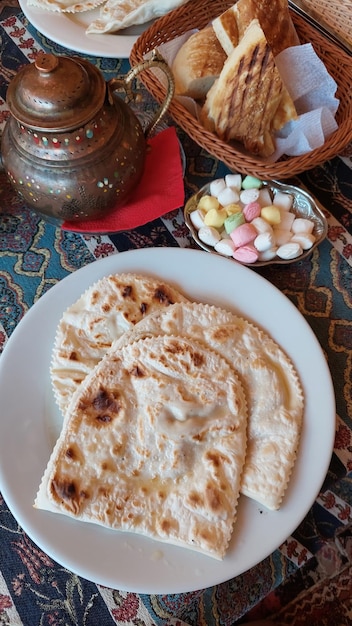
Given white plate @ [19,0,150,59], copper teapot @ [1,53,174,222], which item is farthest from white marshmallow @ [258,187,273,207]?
white plate @ [19,0,150,59]

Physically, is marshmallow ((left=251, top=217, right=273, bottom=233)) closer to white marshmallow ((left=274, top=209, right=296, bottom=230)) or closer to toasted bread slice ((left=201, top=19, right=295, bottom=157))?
white marshmallow ((left=274, top=209, right=296, bottom=230))

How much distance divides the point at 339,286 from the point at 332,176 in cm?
27

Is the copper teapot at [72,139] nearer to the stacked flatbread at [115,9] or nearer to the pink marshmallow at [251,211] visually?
the pink marshmallow at [251,211]

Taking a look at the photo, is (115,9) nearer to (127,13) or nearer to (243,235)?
(127,13)

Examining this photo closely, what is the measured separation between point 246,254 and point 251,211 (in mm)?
94

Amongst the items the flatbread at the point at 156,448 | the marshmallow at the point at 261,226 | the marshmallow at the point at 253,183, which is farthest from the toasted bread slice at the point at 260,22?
the flatbread at the point at 156,448

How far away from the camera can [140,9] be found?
1253 millimetres

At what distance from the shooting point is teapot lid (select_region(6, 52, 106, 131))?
84 centimetres

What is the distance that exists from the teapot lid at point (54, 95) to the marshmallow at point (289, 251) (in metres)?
0.41

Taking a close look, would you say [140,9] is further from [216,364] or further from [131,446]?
[131,446]

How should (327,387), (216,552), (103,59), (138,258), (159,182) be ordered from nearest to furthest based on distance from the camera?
(216,552)
(327,387)
(138,258)
(159,182)
(103,59)

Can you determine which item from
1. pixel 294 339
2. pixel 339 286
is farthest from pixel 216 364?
pixel 339 286

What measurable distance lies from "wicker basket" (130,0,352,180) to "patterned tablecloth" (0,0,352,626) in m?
0.14

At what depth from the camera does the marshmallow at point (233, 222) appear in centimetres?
103
